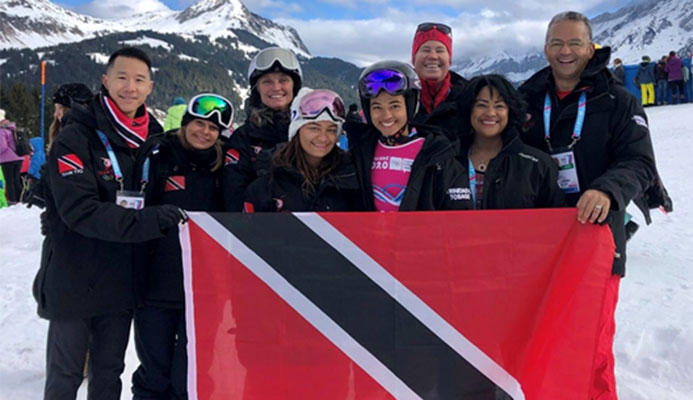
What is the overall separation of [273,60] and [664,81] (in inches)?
875

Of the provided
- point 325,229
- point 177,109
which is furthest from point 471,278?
point 177,109

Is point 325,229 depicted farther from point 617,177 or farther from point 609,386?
point 609,386

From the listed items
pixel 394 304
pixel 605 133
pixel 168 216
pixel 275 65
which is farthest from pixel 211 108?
pixel 605 133

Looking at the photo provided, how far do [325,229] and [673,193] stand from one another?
8.61 m

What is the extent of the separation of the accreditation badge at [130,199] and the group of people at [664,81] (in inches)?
849

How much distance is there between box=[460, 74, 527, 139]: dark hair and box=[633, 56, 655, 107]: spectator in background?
21.0 m

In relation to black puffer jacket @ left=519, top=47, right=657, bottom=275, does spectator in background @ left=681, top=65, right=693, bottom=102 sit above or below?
above

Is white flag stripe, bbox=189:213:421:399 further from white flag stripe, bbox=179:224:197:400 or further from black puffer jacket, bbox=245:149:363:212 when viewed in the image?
black puffer jacket, bbox=245:149:363:212

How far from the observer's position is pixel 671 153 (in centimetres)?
1226

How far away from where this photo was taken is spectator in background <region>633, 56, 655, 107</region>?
68.2ft

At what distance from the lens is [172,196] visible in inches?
115

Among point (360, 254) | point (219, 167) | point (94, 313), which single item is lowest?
point (94, 313)

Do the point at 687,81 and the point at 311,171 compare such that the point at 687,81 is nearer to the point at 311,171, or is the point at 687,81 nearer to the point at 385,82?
the point at 385,82

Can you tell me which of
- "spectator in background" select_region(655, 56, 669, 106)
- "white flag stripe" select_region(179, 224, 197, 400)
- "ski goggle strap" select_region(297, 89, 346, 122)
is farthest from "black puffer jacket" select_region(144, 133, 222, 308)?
"spectator in background" select_region(655, 56, 669, 106)
